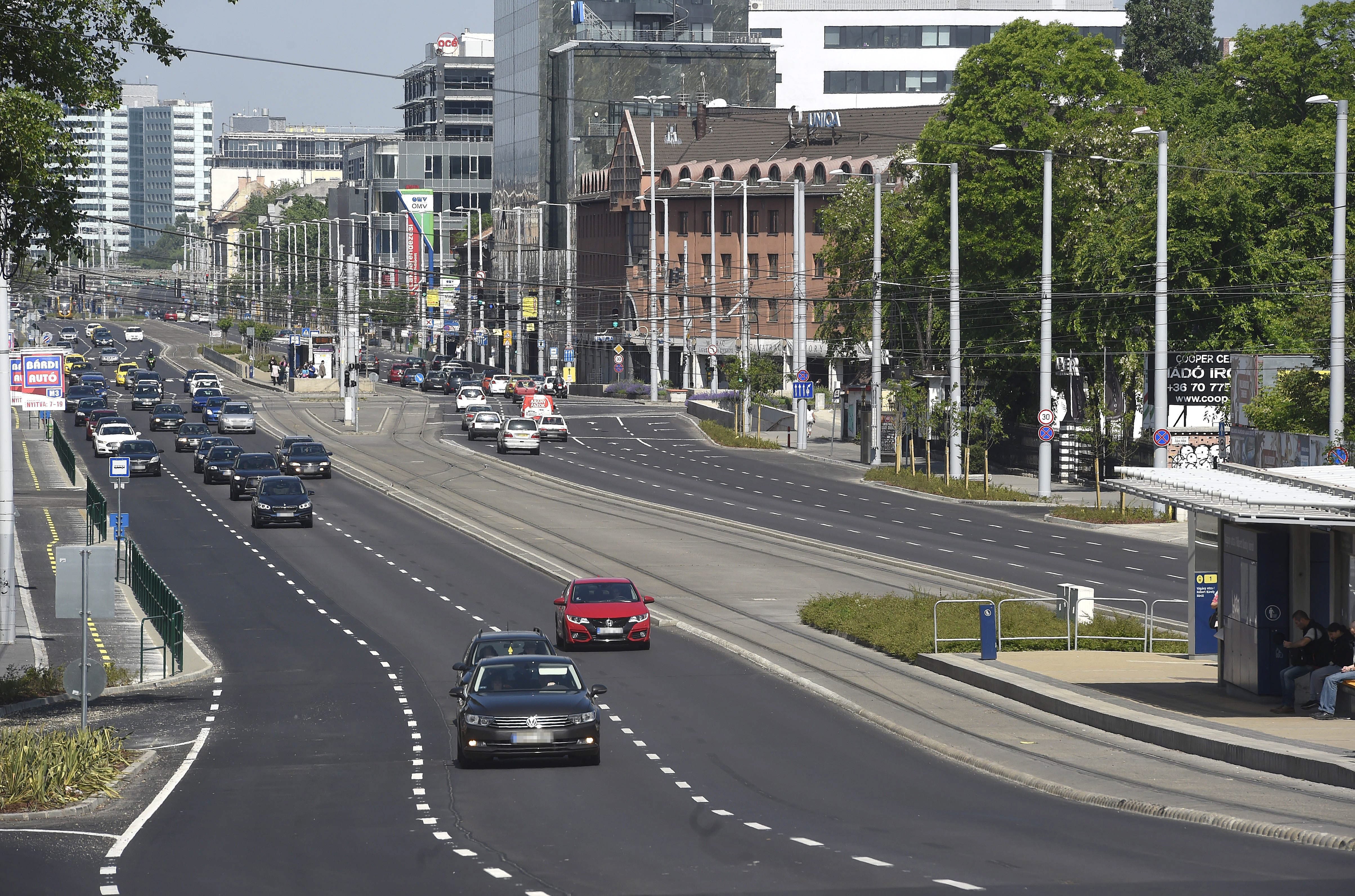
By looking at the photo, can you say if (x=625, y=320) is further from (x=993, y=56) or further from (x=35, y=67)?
(x=35, y=67)

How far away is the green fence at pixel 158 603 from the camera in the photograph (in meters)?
32.7

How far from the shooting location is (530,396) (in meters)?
90.8

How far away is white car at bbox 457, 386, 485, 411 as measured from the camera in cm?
10288

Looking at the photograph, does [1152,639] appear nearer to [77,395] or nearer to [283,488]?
[283,488]

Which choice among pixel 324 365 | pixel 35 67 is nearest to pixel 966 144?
pixel 35 67

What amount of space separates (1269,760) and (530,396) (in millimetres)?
72594

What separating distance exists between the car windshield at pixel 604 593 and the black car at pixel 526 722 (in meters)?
10.9

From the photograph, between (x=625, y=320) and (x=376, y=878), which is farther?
(x=625, y=320)

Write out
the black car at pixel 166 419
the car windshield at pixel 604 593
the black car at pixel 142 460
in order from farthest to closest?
the black car at pixel 166 419
the black car at pixel 142 460
the car windshield at pixel 604 593

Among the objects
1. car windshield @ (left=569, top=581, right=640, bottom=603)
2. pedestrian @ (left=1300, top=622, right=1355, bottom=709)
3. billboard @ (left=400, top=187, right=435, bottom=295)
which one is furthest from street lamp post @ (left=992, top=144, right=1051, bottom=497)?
billboard @ (left=400, top=187, right=435, bottom=295)

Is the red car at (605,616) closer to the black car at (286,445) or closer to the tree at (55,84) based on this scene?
the tree at (55,84)

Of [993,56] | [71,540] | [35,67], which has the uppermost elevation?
[993,56]

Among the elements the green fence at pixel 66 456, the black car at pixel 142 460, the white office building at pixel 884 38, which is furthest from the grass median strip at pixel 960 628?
the white office building at pixel 884 38

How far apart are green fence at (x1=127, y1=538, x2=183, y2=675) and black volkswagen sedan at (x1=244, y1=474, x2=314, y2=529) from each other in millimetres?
7326
